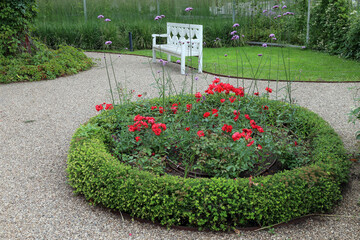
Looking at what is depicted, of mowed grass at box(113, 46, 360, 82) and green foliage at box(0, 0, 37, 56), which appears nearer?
mowed grass at box(113, 46, 360, 82)

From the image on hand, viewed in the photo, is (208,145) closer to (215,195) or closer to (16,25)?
(215,195)

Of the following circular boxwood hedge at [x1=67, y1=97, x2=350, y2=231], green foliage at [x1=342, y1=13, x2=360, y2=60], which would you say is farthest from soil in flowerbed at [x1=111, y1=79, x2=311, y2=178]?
green foliage at [x1=342, y1=13, x2=360, y2=60]

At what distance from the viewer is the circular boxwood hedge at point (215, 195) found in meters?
2.47

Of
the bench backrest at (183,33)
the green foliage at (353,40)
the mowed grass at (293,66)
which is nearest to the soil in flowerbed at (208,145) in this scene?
the mowed grass at (293,66)

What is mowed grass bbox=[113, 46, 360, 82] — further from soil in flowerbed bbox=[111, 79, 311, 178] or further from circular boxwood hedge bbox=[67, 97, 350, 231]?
circular boxwood hedge bbox=[67, 97, 350, 231]

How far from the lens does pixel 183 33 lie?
7.92 meters

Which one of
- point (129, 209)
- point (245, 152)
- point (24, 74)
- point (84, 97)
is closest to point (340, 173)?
point (245, 152)

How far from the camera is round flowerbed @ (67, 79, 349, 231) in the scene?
2486 mm

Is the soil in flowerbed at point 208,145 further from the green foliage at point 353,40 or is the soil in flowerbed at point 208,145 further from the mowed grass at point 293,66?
the green foliage at point 353,40

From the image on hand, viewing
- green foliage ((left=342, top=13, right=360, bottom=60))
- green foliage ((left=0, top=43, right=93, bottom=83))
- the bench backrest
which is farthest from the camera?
green foliage ((left=342, top=13, right=360, bottom=60))

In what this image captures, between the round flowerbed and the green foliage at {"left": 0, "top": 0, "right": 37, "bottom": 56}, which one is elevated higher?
the green foliage at {"left": 0, "top": 0, "right": 37, "bottom": 56}

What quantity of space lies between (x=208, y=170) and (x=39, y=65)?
18.7ft

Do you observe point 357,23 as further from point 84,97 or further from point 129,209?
point 129,209

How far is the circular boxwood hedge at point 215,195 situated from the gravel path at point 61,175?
101 mm
